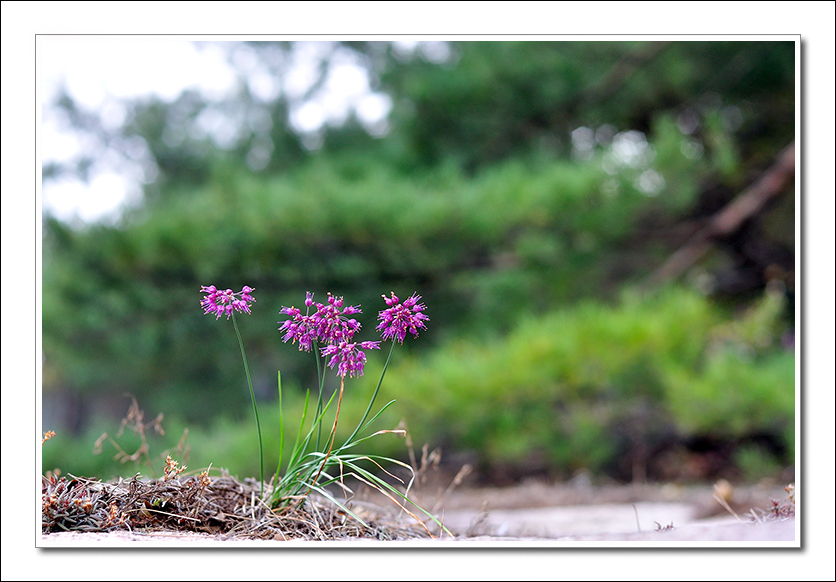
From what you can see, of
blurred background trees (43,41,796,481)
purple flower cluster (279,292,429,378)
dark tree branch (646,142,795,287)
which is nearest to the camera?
purple flower cluster (279,292,429,378)

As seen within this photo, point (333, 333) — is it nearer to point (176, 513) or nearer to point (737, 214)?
point (176, 513)

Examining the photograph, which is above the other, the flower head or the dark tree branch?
the dark tree branch

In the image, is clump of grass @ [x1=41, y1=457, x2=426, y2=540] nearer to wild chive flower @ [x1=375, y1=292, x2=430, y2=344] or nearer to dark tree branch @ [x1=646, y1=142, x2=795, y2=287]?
wild chive flower @ [x1=375, y1=292, x2=430, y2=344]

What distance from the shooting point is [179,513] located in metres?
0.56

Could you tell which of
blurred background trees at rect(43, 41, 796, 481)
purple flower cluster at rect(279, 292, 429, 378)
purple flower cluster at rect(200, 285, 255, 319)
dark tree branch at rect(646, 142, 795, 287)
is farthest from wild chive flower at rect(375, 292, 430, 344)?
dark tree branch at rect(646, 142, 795, 287)

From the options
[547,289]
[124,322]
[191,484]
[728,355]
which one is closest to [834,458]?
[191,484]

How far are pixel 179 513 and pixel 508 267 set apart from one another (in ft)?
4.53

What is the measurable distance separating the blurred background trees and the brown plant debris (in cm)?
50

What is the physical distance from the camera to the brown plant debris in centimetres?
54

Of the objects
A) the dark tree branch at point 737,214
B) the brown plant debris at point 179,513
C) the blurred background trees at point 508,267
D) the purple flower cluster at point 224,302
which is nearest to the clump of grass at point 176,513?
the brown plant debris at point 179,513

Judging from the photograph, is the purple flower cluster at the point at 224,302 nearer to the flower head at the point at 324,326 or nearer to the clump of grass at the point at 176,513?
the flower head at the point at 324,326

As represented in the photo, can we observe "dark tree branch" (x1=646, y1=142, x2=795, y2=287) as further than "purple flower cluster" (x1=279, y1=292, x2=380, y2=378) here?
Yes

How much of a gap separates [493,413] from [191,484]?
3.34 ft

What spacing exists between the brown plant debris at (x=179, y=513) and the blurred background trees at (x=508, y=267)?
1.64ft
